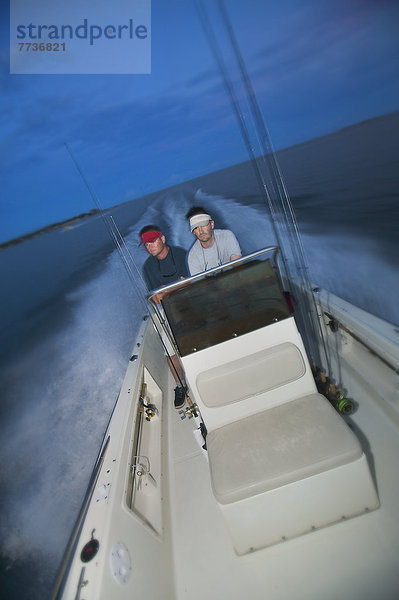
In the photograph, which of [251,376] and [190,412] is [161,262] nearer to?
[190,412]

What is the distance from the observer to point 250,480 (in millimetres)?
1349

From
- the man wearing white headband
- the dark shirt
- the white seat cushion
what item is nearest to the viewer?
the white seat cushion

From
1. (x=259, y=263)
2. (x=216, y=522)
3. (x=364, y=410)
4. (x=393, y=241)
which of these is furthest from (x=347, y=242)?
(x=216, y=522)

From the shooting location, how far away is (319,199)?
12.2m

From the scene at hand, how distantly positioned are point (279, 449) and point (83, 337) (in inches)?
304

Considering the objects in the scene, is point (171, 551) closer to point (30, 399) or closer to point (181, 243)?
point (30, 399)

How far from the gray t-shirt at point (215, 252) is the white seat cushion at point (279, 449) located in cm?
134

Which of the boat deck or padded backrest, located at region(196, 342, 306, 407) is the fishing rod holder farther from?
padded backrest, located at region(196, 342, 306, 407)

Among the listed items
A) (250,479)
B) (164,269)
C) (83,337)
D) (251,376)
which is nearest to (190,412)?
(251,376)

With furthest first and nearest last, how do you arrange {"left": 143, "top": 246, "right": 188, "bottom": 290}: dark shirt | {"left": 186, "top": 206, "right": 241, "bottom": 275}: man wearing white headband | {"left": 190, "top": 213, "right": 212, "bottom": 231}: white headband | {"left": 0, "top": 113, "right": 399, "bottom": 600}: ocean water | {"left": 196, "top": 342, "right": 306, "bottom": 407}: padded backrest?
{"left": 0, "top": 113, "right": 399, "bottom": 600}: ocean water → {"left": 143, "top": 246, "right": 188, "bottom": 290}: dark shirt → {"left": 186, "top": 206, "right": 241, "bottom": 275}: man wearing white headband → {"left": 190, "top": 213, "right": 212, "bottom": 231}: white headband → {"left": 196, "top": 342, "right": 306, "bottom": 407}: padded backrest

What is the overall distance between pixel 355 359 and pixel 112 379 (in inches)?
184

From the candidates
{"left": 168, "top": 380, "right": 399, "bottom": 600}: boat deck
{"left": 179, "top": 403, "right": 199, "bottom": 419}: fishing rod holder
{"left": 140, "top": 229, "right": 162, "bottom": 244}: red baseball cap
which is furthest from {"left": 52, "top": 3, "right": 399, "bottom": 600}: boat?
{"left": 140, "top": 229, "right": 162, "bottom": 244}: red baseball cap

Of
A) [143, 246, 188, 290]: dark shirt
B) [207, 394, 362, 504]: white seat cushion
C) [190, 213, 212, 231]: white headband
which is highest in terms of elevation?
[190, 213, 212, 231]: white headband

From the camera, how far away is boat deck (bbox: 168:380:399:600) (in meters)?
1.37
